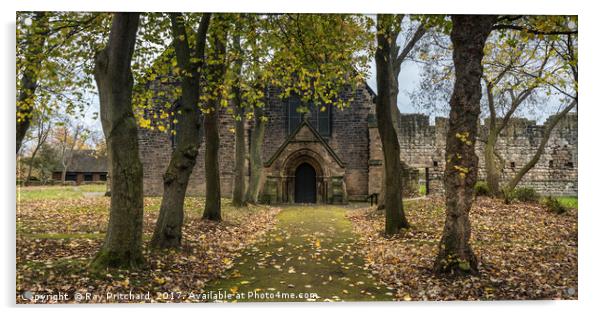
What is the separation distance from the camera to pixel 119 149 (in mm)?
5352

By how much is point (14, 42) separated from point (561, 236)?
9.45 metres

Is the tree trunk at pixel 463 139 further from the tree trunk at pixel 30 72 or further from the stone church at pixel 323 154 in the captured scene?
the tree trunk at pixel 30 72

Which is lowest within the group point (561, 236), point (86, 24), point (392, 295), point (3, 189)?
point (392, 295)

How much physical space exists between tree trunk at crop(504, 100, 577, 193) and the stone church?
168 centimetres

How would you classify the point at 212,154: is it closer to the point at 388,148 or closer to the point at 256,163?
the point at 388,148

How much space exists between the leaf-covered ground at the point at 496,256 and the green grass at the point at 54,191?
Result: 5.50 m

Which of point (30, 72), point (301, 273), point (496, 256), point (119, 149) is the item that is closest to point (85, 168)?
point (30, 72)

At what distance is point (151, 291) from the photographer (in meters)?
5.30

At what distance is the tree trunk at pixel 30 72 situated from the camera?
624 centimetres

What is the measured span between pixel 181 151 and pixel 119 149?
5.71 feet

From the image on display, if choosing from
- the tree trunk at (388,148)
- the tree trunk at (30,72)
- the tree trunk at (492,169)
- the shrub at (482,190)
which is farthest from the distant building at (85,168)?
the shrub at (482,190)

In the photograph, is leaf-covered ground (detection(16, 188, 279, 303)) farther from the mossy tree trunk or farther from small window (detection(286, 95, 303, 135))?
small window (detection(286, 95, 303, 135))

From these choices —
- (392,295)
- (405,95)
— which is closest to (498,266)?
(392,295)
